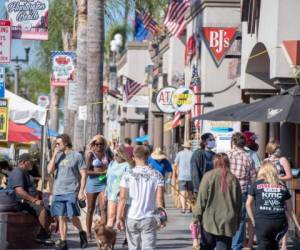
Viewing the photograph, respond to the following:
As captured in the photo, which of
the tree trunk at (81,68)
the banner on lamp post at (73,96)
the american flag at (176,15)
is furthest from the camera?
the american flag at (176,15)

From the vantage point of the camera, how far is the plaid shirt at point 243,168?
1437 centimetres

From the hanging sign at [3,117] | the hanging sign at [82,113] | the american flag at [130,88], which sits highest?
the american flag at [130,88]

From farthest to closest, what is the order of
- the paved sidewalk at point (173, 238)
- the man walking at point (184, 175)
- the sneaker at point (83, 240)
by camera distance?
the man walking at point (184, 175) < the paved sidewalk at point (173, 238) < the sneaker at point (83, 240)

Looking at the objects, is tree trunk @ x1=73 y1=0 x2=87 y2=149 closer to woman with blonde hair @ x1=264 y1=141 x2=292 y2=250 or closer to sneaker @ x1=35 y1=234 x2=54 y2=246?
sneaker @ x1=35 y1=234 x2=54 y2=246

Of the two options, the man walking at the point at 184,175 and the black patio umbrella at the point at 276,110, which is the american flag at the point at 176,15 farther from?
the black patio umbrella at the point at 276,110

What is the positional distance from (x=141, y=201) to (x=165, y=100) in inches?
648

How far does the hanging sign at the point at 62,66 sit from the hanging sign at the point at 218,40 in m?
4.36

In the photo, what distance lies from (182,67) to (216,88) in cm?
747

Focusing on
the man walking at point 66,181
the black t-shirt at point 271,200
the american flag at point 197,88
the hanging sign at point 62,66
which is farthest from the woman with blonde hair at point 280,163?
the hanging sign at point 62,66

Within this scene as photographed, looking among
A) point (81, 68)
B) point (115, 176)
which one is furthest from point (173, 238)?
point (81, 68)

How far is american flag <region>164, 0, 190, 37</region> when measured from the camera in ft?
103

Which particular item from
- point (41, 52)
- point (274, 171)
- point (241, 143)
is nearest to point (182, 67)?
point (41, 52)

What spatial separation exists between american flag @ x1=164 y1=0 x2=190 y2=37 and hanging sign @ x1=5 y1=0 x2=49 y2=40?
13888mm

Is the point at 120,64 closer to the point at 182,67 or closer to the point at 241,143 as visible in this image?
the point at 182,67
